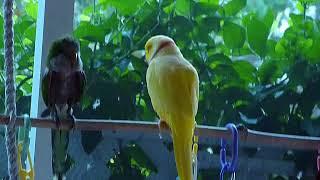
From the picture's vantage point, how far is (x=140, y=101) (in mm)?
1105

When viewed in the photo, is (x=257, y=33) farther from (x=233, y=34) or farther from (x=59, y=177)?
(x=59, y=177)

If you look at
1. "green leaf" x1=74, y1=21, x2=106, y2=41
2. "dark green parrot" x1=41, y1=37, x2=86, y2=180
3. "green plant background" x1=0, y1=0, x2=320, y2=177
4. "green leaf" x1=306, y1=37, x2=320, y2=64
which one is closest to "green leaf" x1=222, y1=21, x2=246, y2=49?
"green plant background" x1=0, y1=0, x2=320, y2=177

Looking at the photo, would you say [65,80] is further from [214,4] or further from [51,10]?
[214,4]

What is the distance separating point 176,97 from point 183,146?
2.6 inches

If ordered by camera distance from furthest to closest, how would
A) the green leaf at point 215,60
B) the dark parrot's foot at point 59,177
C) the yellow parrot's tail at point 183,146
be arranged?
the green leaf at point 215,60 → the dark parrot's foot at point 59,177 → the yellow parrot's tail at point 183,146

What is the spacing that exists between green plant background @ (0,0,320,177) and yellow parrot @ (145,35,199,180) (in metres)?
0.33

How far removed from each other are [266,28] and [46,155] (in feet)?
1.56

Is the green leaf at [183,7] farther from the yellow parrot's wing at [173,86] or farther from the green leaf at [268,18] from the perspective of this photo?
the yellow parrot's wing at [173,86]

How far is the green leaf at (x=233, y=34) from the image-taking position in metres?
1.13

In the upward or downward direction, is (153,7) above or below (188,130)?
above

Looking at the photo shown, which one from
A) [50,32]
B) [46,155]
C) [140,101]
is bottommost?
[46,155]

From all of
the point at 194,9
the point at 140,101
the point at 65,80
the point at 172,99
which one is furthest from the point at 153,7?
the point at 172,99

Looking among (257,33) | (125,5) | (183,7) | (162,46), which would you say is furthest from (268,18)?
(162,46)

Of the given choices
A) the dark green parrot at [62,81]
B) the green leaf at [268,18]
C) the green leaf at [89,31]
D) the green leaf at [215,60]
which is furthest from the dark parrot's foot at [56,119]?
the green leaf at [268,18]
